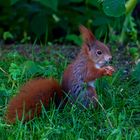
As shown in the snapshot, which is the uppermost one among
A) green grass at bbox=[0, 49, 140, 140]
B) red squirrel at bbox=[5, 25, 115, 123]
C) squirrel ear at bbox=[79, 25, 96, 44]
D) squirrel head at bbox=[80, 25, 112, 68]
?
squirrel ear at bbox=[79, 25, 96, 44]

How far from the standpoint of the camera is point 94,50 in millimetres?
4586

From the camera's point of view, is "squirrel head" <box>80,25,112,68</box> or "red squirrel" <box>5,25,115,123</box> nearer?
"red squirrel" <box>5,25,115,123</box>

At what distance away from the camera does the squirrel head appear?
4.55 metres

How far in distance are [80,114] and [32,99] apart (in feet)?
1.06

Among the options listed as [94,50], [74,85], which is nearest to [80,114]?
[74,85]

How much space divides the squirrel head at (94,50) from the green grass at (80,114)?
260mm

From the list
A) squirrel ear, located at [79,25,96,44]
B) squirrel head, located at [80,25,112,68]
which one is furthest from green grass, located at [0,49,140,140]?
squirrel ear, located at [79,25,96,44]

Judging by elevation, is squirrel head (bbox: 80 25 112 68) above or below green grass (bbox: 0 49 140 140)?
above

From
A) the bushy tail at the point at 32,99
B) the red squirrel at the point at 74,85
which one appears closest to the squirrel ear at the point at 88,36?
the red squirrel at the point at 74,85

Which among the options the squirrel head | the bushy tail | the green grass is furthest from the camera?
the squirrel head

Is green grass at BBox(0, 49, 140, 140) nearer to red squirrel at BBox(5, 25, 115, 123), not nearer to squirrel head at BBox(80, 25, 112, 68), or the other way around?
red squirrel at BBox(5, 25, 115, 123)

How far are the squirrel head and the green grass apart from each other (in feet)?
0.85

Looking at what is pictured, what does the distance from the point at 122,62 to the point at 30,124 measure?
1651 mm

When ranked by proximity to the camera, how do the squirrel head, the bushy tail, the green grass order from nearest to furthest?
the green grass → the bushy tail → the squirrel head
